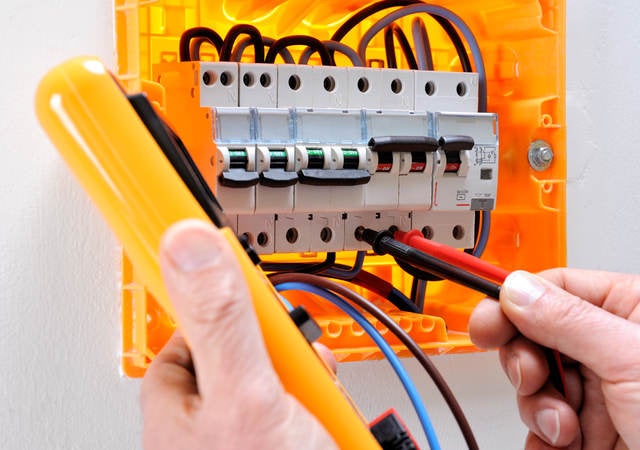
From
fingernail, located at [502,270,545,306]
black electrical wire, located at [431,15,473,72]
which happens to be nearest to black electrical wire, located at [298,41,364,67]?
black electrical wire, located at [431,15,473,72]

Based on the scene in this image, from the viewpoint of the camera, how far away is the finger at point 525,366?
65 centimetres

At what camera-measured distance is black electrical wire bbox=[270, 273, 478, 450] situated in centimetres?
63

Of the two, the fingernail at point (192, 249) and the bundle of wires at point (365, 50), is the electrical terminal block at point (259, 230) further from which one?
the fingernail at point (192, 249)

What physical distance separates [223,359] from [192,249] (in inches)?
2.4

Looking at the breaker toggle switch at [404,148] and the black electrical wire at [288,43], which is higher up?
the black electrical wire at [288,43]

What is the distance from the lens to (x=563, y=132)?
31.5 inches

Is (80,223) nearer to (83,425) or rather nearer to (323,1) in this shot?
(83,425)

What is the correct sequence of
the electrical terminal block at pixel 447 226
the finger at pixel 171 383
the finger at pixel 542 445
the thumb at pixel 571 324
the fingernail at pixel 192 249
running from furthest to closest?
the electrical terminal block at pixel 447 226 → the finger at pixel 542 445 → the thumb at pixel 571 324 → the finger at pixel 171 383 → the fingernail at pixel 192 249

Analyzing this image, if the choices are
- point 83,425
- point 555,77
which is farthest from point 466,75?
point 83,425

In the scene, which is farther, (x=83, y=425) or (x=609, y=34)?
(x=609, y=34)

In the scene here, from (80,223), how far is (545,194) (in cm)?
50

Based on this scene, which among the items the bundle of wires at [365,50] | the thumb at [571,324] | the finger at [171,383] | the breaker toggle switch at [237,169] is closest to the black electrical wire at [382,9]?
the bundle of wires at [365,50]

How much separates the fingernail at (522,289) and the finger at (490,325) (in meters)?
0.04

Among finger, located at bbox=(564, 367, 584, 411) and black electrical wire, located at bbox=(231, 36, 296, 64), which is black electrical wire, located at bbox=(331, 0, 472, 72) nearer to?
black electrical wire, located at bbox=(231, 36, 296, 64)
